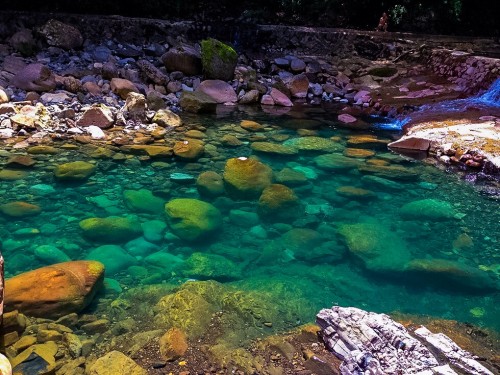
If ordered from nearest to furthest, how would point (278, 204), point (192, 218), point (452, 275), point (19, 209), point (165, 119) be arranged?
1. point (452, 275)
2. point (192, 218)
3. point (19, 209)
4. point (278, 204)
5. point (165, 119)

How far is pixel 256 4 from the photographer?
589 inches

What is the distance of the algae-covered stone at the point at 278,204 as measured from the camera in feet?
15.0

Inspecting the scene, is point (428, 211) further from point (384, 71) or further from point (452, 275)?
point (384, 71)

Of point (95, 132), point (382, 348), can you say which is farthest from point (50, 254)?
point (95, 132)

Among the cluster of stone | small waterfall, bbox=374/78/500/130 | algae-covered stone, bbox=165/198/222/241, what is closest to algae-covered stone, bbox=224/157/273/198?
algae-covered stone, bbox=165/198/222/241

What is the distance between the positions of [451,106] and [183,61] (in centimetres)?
561

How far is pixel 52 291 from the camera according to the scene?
2.93 meters

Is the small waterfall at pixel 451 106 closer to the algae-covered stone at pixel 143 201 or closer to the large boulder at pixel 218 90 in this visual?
the large boulder at pixel 218 90

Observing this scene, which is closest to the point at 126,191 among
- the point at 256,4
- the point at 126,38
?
the point at 126,38

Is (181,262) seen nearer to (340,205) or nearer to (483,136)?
(340,205)

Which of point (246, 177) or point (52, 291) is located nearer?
point (52, 291)

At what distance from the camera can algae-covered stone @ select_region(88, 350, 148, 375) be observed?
8.00ft

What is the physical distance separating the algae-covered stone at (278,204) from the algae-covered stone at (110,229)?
1.28 m

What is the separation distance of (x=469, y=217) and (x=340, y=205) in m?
1.35
